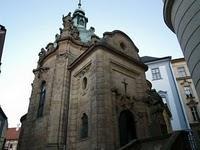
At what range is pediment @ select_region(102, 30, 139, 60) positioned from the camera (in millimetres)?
15445

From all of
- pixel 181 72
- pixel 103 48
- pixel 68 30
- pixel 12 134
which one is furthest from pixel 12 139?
A: pixel 103 48

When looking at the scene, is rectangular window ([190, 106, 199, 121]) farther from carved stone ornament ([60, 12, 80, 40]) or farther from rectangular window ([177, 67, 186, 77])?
carved stone ornament ([60, 12, 80, 40])

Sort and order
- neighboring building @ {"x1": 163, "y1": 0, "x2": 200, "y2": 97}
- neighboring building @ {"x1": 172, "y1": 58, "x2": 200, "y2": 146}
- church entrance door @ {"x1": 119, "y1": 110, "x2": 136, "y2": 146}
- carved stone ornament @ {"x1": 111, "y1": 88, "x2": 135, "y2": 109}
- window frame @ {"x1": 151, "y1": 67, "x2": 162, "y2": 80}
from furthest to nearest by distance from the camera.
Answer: neighboring building @ {"x1": 172, "y1": 58, "x2": 200, "y2": 146} < window frame @ {"x1": 151, "y1": 67, "x2": 162, "y2": 80} < carved stone ornament @ {"x1": 111, "y1": 88, "x2": 135, "y2": 109} < church entrance door @ {"x1": 119, "y1": 110, "x2": 136, "y2": 146} < neighboring building @ {"x1": 163, "y1": 0, "x2": 200, "y2": 97}

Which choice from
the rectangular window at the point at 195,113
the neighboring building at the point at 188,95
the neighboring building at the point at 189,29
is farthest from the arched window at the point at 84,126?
the rectangular window at the point at 195,113

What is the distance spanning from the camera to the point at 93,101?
1223cm

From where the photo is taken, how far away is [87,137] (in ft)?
38.9

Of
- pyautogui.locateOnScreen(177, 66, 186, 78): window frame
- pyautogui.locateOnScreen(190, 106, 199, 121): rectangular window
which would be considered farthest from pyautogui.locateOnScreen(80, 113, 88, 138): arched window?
pyautogui.locateOnScreen(177, 66, 186, 78): window frame

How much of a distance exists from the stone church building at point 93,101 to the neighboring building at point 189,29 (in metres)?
6.47

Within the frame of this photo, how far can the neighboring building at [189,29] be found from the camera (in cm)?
553

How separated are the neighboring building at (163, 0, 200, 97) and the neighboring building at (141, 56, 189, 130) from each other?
21.3 m

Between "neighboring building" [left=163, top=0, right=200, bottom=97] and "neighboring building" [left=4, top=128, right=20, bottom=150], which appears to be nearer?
"neighboring building" [left=163, top=0, right=200, bottom=97]

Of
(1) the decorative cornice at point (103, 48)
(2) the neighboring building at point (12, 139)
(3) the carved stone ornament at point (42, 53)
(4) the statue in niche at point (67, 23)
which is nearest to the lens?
(1) the decorative cornice at point (103, 48)

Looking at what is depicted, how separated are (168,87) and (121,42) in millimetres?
14738

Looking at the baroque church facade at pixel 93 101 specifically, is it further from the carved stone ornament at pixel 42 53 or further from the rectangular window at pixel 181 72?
the rectangular window at pixel 181 72
